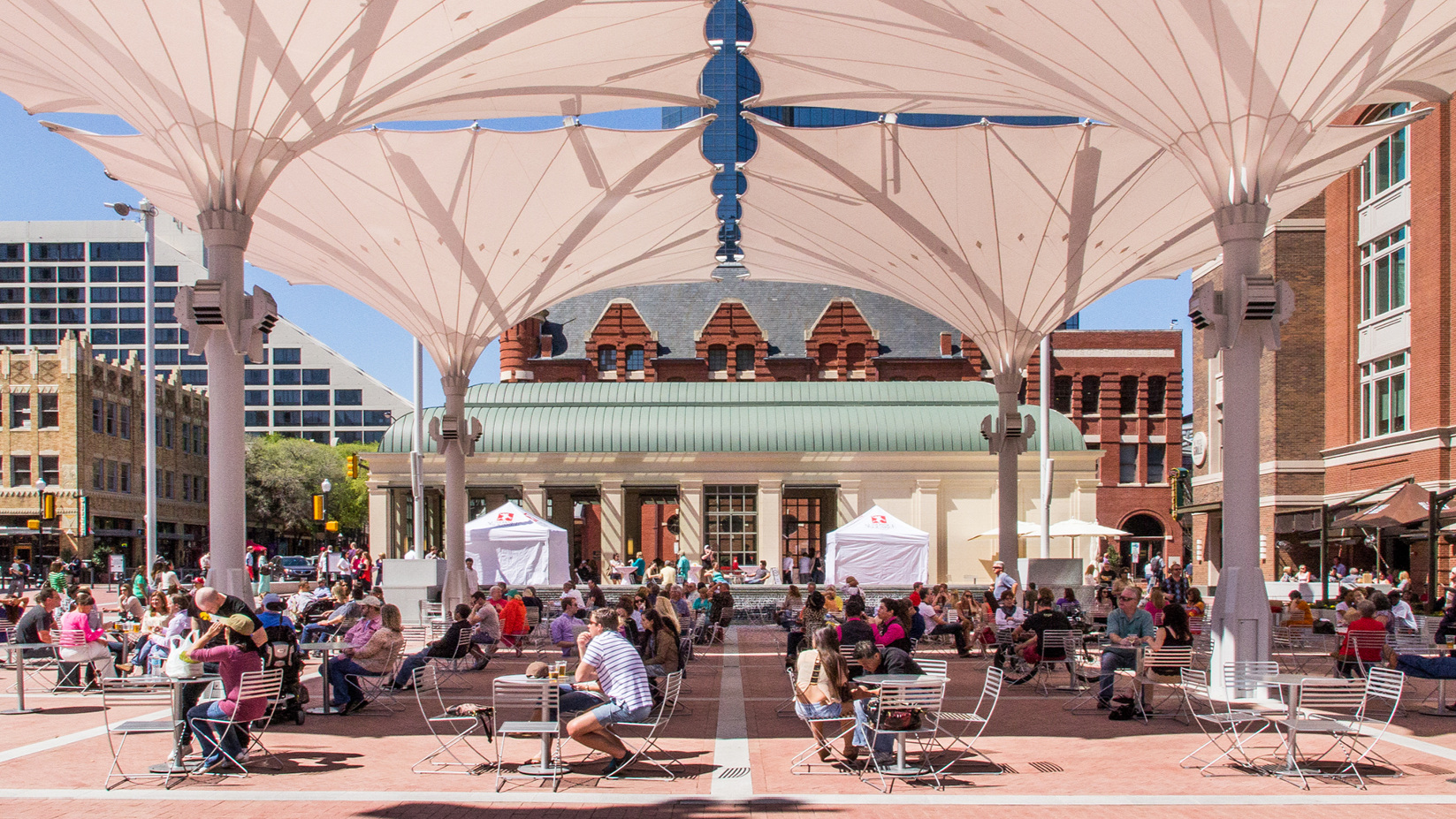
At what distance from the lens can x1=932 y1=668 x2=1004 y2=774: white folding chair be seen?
37.0 ft

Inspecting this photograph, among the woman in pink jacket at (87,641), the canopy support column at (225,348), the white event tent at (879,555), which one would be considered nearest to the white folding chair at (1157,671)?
the canopy support column at (225,348)

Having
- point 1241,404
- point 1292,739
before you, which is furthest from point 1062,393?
point 1292,739

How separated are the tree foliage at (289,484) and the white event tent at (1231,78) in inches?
2818

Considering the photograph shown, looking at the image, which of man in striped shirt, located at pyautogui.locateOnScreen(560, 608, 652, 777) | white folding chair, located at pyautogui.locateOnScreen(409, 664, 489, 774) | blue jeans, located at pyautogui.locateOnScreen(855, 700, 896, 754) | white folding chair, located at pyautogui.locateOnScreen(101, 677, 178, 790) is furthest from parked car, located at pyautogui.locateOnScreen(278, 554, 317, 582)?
blue jeans, located at pyautogui.locateOnScreen(855, 700, 896, 754)

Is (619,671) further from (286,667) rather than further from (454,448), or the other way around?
(454,448)

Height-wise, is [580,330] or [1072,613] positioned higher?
[580,330]

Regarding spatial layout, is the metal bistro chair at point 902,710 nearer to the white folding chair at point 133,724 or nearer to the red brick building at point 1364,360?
the white folding chair at point 133,724

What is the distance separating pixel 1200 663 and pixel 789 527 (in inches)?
1223

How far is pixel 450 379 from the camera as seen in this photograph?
1176 inches

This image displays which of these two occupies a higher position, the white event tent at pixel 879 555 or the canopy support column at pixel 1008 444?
the canopy support column at pixel 1008 444

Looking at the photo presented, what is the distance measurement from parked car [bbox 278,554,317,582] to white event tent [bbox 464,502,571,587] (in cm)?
2257

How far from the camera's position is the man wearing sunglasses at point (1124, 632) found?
1464 cm

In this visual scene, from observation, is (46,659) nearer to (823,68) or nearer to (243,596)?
(243,596)

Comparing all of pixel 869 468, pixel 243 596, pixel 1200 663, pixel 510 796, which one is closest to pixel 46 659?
pixel 243 596
